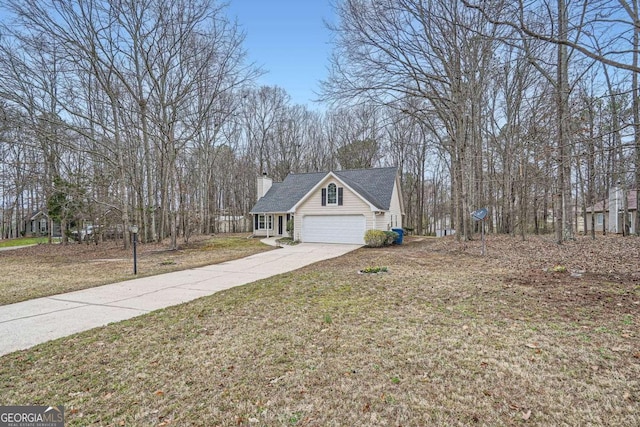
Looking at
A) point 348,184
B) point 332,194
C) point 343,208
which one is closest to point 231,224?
point 332,194

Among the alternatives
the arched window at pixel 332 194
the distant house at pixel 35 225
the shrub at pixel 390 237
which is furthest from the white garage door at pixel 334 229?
the distant house at pixel 35 225

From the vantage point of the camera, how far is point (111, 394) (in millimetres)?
3035

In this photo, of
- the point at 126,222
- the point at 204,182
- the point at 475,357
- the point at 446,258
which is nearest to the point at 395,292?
the point at 475,357

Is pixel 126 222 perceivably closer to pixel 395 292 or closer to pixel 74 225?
pixel 74 225

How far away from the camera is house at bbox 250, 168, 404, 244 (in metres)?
18.4

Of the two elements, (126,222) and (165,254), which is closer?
(165,254)

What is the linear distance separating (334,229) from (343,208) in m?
1.39

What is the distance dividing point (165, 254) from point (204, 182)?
638 inches

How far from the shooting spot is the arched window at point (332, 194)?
18.9 m

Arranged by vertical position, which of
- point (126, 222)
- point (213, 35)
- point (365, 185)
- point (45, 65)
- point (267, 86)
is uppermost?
point (267, 86)

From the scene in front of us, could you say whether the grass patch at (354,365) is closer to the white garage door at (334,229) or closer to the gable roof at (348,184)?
the white garage door at (334,229)

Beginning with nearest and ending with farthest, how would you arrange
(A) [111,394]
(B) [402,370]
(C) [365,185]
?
(A) [111,394] < (B) [402,370] < (C) [365,185]

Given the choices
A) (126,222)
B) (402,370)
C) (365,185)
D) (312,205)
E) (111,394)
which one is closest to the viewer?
(111,394)

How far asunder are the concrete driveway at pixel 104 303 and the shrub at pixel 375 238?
25.0 ft
